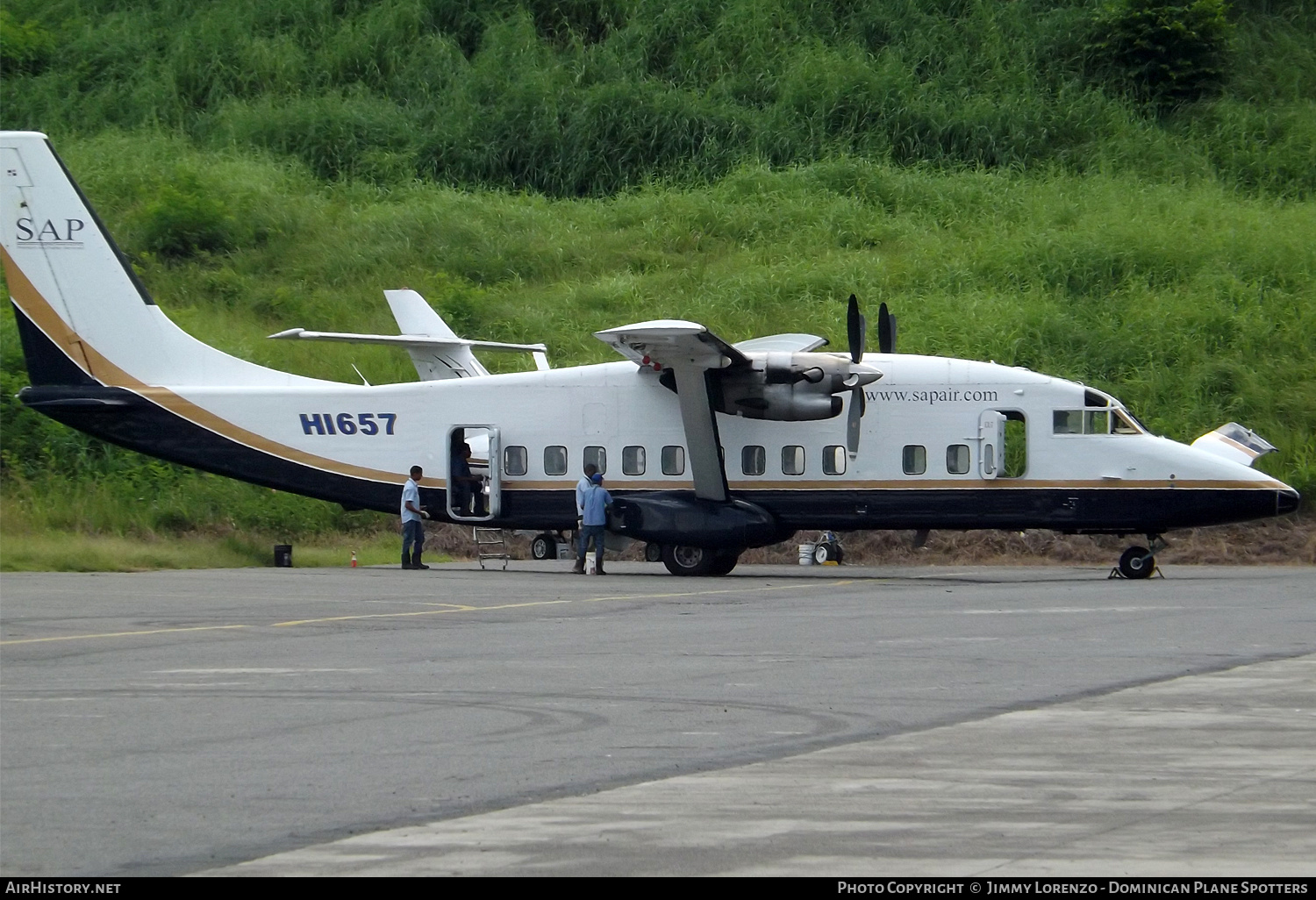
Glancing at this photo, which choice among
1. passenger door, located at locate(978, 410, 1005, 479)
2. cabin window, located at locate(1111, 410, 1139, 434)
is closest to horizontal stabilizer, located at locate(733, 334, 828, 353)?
passenger door, located at locate(978, 410, 1005, 479)

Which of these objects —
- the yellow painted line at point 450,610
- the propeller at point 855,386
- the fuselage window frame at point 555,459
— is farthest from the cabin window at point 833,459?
the fuselage window frame at point 555,459

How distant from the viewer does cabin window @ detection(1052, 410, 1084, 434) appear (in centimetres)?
2336

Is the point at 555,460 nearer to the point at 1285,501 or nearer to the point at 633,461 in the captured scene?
the point at 633,461

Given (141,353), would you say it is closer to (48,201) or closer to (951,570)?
(48,201)

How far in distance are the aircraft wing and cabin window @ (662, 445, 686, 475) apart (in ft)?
0.72

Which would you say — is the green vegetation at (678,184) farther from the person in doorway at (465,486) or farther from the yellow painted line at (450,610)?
the yellow painted line at (450,610)

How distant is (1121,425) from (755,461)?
211 inches

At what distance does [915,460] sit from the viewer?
23.6m

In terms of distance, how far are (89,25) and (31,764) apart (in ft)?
169

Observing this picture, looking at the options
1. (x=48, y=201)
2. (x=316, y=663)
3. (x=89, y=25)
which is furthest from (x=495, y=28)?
(x=316, y=663)

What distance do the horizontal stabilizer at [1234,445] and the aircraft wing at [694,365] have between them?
700cm

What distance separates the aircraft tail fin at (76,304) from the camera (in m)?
25.2

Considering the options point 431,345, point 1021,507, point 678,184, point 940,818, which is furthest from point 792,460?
point 678,184

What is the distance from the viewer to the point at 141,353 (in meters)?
25.4
